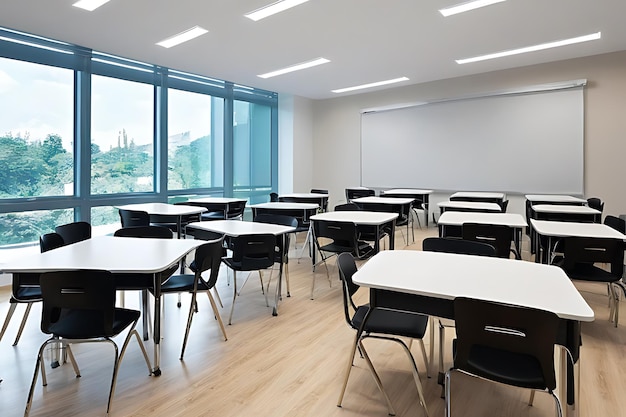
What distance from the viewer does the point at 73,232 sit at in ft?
12.4

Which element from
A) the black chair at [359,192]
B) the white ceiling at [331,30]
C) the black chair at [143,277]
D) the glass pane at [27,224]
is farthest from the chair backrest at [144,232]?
the black chair at [359,192]

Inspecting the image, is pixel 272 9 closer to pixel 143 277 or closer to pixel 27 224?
pixel 143 277

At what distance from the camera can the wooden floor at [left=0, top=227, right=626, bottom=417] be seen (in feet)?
7.25

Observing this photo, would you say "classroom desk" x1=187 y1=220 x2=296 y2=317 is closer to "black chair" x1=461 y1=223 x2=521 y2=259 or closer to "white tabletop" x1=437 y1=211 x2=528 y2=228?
"white tabletop" x1=437 y1=211 x2=528 y2=228

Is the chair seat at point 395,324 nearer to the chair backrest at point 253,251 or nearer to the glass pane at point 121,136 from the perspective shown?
the chair backrest at point 253,251

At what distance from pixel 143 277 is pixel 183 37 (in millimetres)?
4287

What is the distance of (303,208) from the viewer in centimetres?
562

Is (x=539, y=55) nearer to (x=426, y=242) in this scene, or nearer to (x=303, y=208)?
(x=303, y=208)

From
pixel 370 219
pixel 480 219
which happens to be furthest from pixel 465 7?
pixel 370 219

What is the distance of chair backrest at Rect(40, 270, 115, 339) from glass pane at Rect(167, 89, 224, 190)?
226 inches

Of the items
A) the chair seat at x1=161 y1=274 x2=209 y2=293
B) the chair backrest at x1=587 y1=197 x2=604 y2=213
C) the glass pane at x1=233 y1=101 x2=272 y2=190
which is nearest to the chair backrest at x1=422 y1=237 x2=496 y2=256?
the chair seat at x1=161 y1=274 x2=209 y2=293

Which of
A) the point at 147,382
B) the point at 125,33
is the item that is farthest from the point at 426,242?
the point at 125,33

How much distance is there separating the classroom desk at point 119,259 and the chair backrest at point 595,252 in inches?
119

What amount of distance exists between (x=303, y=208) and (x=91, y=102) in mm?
3856
